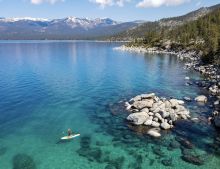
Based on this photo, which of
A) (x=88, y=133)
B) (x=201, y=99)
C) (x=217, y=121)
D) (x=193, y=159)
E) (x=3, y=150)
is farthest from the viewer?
(x=201, y=99)

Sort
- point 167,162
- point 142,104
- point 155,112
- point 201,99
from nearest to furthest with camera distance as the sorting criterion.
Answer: point 167,162 < point 155,112 < point 142,104 < point 201,99

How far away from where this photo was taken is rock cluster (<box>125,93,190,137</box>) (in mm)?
40459

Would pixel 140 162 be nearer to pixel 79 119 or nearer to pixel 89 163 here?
pixel 89 163

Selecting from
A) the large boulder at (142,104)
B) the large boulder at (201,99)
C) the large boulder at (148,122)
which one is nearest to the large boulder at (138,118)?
the large boulder at (148,122)

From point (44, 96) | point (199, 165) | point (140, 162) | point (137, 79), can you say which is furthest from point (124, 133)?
point (137, 79)

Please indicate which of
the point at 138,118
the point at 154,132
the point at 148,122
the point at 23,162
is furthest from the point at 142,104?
the point at 23,162

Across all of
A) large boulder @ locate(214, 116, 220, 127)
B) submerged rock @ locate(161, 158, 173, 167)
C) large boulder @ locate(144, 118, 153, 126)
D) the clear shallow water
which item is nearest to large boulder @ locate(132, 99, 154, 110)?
the clear shallow water

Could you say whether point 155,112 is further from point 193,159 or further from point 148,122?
point 193,159

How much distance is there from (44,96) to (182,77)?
43644 mm

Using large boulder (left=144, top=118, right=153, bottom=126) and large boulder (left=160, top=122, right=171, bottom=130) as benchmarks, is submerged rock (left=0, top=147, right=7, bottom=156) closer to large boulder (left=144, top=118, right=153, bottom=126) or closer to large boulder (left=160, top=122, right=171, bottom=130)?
large boulder (left=144, top=118, right=153, bottom=126)

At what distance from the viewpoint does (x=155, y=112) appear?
44.2 metres

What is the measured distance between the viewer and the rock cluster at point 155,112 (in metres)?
40.5

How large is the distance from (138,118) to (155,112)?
4.52 m

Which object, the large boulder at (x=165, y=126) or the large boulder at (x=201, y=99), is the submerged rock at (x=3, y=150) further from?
the large boulder at (x=201, y=99)
